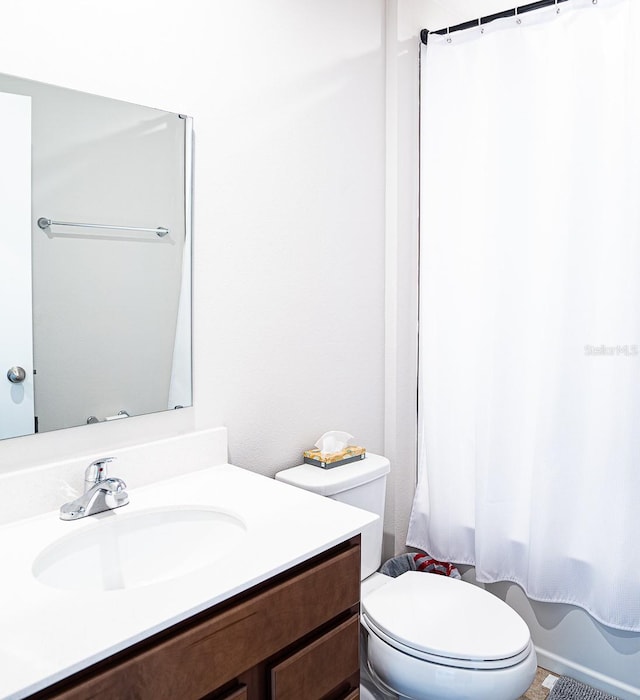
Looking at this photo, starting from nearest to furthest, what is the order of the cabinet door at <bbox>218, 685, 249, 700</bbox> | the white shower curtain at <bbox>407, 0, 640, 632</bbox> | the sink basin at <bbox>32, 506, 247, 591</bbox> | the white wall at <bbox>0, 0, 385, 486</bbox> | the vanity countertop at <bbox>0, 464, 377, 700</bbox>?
the vanity countertop at <bbox>0, 464, 377, 700</bbox> → the cabinet door at <bbox>218, 685, 249, 700</bbox> → the sink basin at <bbox>32, 506, 247, 591</bbox> → the white wall at <bbox>0, 0, 385, 486</bbox> → the white shower curtain at <bbox>407, 0, 640, 632</bbox>

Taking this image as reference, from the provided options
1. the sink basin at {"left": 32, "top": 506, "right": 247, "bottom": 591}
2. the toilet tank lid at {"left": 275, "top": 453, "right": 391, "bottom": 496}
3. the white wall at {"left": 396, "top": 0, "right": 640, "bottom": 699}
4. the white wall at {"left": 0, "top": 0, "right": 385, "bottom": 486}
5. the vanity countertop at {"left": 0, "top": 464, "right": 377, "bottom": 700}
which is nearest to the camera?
the vanity countertop at {"left": 0, "top": 464, "right": 377, "bottom": 700}

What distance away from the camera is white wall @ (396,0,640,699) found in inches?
73.8

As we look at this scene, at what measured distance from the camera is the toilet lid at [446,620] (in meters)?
1.44

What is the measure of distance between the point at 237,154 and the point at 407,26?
97 cm

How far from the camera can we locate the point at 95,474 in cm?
126

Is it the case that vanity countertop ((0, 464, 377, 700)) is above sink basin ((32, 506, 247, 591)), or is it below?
above

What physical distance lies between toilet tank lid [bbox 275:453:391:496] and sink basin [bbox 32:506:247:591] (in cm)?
39

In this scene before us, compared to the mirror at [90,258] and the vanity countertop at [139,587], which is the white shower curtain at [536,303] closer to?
the vanity countertop at [139,587]

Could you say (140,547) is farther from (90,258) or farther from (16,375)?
(90,258)

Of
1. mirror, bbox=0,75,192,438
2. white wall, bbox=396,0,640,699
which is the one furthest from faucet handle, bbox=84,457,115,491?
white wall, bbox=396,0,640,699

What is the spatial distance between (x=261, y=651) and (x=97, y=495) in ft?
Result: 1.61

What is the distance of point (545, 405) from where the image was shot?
6.20ft

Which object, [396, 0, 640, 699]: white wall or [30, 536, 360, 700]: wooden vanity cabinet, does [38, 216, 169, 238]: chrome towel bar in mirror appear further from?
[396, 0, 640, 699]: white wall

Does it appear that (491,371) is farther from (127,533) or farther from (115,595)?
(115,595)
